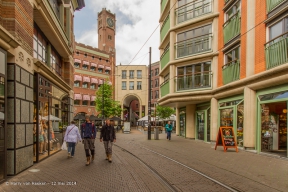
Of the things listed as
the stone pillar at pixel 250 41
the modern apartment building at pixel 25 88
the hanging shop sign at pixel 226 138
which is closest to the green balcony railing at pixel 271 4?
the stone pillar at pixel 250 41

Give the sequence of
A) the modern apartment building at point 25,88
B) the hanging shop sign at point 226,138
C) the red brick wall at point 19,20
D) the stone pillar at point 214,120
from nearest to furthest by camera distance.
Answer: the modern apartment building at point 25,88 → the red brick wall at point 19,20 → the hanging shop sign at point 226,138 → the stone pillar at point 214,120

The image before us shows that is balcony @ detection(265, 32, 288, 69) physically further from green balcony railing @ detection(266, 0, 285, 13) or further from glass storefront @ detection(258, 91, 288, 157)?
glass storefront @ detection(258, 91, 288, 157)

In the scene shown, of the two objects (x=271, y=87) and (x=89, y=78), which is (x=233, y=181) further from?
(x=89, y=78)

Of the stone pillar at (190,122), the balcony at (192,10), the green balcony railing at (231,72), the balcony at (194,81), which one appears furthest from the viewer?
the stone pillar at (190,122)

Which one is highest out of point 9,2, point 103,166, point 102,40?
point 102,40

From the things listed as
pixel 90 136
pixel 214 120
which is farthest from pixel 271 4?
pixel 90 136

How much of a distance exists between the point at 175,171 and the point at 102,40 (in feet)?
253

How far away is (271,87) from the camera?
11391 millimetres

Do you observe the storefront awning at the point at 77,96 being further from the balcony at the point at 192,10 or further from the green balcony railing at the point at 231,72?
the green balcony railing at the point at 231,72

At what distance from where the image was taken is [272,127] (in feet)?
39.8

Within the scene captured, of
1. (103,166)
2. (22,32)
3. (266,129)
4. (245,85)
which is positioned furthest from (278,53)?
(22,32)

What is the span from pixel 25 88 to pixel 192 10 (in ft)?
47.7

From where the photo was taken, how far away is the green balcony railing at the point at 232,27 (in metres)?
14.6

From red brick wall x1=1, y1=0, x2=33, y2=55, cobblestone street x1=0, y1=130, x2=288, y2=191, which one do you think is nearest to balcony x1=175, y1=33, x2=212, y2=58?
cobblestone street x1=0, y1=130, x2=288, y2=191
